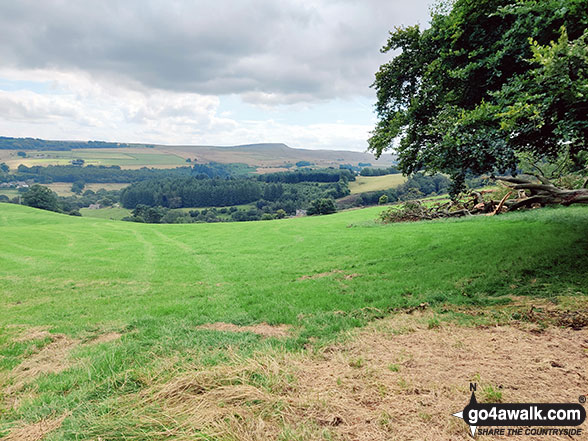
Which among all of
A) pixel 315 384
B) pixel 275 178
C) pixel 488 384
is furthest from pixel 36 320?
pixel 275 178

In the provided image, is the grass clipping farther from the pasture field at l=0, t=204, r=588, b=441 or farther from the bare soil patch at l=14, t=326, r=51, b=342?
the bare soil patch at l=14, t=326, r=51, b=342

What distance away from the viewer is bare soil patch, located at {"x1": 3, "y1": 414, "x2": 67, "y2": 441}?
3.83 meters

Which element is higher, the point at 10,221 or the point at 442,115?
the point at 442,115

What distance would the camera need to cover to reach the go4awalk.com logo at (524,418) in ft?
10.8

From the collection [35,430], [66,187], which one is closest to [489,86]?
[35,430]

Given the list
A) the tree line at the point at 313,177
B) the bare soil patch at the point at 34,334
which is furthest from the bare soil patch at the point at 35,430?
the tree line at the point at 313,177

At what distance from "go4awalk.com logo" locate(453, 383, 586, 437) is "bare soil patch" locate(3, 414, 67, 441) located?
199 inches

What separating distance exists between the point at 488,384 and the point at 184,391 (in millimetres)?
4188

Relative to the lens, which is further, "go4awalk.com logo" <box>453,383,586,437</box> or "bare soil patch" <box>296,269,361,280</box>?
"bare soil patch" <box>296,269,361,280</box>

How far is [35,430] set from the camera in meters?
3.98

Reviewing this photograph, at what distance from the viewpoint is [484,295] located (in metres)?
8.78

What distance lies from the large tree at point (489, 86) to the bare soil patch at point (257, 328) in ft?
25.5

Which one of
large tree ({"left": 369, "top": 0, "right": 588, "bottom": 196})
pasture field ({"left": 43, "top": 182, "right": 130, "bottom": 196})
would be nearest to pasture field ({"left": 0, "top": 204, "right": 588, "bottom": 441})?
large tree ({"left": 369, "top": 0, "right": 588, "bottom": 196})

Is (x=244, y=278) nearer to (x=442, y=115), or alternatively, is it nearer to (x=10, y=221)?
(x=442, y=115)
